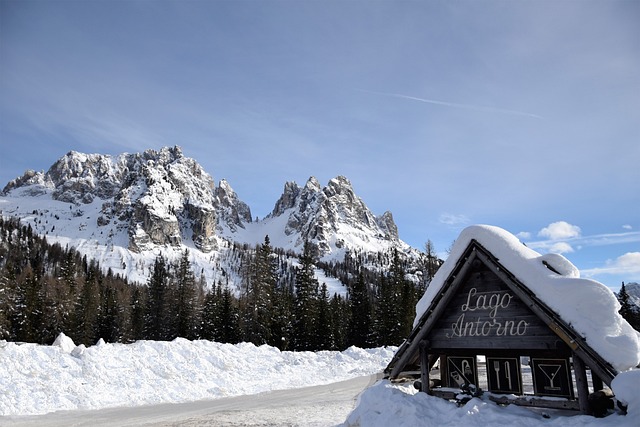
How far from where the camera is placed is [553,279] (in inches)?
339

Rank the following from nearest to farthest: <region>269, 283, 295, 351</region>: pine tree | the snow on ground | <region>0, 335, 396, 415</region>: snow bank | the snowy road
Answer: the snow on ground < the snowy road < <region>0, 335, 396, 415</region>: snow bank < <region>269, 283, 295, 351</region>: pine tree

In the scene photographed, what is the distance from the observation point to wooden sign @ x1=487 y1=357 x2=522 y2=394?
31.0ft

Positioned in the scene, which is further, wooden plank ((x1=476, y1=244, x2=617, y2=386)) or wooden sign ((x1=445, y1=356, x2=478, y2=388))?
wooden sign ((x1=445, y1=356, x2=478, y2=388))

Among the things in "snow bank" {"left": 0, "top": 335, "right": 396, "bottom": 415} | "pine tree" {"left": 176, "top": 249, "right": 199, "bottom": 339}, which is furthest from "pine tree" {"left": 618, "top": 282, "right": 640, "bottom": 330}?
"pine tree" {"left": 176, "top": 249, "right": 199, "bottom": 339}

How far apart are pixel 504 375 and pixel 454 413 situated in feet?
5.75

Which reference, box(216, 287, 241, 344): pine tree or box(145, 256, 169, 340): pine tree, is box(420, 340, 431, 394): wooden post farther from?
box(145, 256, 169, 340): pine tree

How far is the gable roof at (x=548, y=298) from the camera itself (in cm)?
755

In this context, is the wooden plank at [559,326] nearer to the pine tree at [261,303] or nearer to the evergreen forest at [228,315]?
the evergreen forest at [228,315]

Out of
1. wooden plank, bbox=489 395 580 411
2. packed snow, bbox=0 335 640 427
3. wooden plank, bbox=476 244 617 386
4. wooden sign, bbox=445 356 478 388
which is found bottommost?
packed snow, bbox=0 335 640 427

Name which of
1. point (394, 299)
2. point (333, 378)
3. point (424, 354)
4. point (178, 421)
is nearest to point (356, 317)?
point (394, 299)

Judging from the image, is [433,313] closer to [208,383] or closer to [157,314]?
[208,383]

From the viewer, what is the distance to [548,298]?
8.55 metres

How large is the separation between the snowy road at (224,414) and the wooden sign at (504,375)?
6.41 meters

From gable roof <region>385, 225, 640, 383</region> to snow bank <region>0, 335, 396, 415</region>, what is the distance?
49.5 feet
